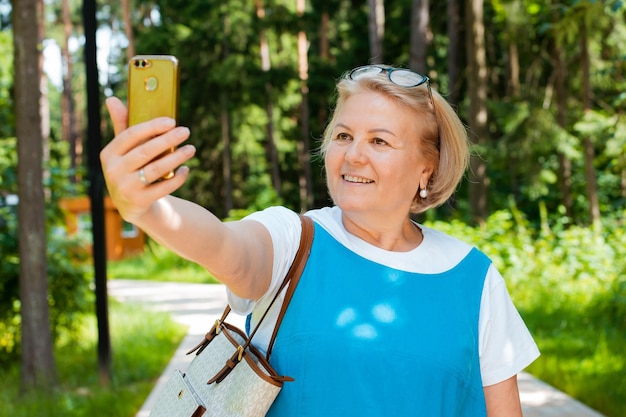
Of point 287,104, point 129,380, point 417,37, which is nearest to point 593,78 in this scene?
point 417,37

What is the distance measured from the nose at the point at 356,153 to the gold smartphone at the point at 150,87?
0.87 meters

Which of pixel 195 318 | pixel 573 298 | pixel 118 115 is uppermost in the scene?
pixel 118 115

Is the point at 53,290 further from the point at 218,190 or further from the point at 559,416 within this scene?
the point at 218,190

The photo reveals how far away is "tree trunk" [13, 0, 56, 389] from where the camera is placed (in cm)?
691

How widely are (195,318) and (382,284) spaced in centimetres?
1001

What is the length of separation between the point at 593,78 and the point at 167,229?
18.5 m

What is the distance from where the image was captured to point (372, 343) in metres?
2.03

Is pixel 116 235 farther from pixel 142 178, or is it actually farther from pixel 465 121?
pixel 142 178

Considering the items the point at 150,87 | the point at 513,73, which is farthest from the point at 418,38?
the point at 150,87

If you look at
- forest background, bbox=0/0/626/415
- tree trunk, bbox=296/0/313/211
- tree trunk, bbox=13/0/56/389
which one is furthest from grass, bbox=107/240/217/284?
tree trunk, bbox=13/0/56/389

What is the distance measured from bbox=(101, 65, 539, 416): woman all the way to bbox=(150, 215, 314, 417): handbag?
0.03m

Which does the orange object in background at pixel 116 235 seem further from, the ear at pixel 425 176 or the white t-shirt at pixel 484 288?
the white t-shirt at pixel 484 288

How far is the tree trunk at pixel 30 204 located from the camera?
691 cm

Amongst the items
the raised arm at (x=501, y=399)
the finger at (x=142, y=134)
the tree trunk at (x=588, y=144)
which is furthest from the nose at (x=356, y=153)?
the tree trunk at (x=588, y=144)
